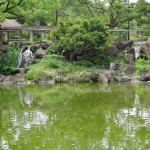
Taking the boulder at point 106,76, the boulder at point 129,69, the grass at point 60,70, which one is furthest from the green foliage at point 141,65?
the grass at point 60,70

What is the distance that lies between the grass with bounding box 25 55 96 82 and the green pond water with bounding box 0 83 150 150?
5.30m

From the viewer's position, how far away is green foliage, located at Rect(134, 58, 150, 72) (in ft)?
102

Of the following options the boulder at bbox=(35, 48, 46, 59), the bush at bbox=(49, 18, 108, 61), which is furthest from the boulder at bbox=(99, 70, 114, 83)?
the boulder at bbox=(35, 48, 46, 59)

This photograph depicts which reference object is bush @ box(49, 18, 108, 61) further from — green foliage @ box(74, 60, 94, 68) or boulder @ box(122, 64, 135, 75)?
boulder @ box(122, 64, 135, 75)

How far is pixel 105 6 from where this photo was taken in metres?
42.3

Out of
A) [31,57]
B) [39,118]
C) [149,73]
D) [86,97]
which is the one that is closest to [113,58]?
[149,73]

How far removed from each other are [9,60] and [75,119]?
65.2 ft

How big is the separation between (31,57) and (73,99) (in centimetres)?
1425

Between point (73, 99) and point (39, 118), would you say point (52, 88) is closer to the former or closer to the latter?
point (73, 99)

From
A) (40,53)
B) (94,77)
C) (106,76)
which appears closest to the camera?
(94,77)

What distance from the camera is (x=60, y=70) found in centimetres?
2972

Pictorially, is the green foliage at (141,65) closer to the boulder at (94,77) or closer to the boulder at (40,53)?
the boulder at (94,77)

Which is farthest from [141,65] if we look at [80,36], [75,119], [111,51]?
[75,119]

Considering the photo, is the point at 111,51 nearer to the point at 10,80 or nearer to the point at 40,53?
the point at 40,53
